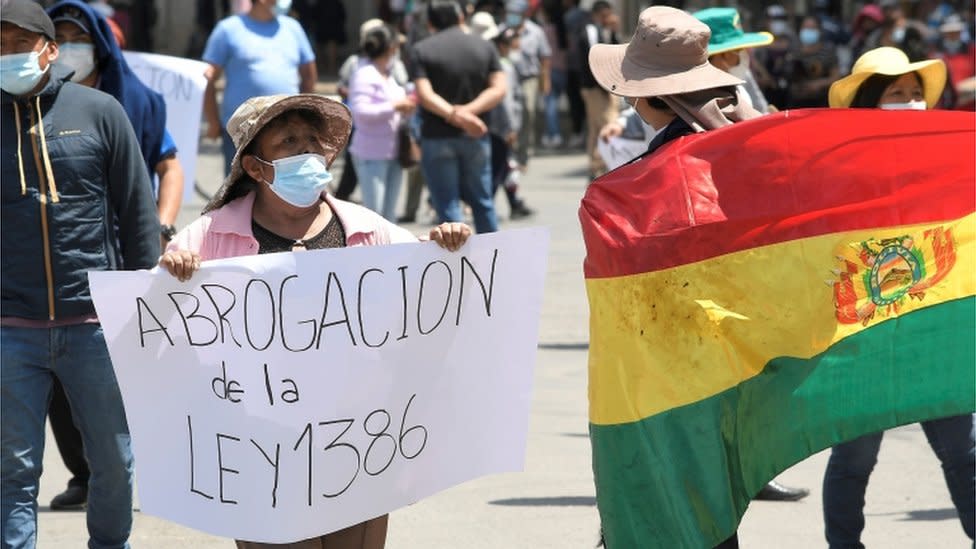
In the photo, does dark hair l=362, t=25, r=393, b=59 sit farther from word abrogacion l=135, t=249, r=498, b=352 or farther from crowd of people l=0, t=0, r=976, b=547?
word abrogacion l=135, t=249, r=498, b=352

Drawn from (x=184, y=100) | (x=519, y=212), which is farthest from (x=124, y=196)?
(x=519, y=212)

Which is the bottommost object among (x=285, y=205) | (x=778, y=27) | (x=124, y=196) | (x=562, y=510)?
(x=778, y=27)

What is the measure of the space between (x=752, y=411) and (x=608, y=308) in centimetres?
44

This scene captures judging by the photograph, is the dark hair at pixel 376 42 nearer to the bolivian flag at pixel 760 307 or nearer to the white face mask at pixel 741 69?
the white face mask at pixel 741 69

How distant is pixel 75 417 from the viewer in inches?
223

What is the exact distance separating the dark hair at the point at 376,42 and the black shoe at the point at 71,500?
670 cm

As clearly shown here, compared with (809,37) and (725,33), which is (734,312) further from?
(809,37)

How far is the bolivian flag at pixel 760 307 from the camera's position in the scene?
467 centimetres

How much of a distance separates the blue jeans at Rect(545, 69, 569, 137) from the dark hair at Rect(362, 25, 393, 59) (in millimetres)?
9092

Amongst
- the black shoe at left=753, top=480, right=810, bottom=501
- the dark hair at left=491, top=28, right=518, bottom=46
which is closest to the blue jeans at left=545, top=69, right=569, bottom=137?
the dark hair at left=491, top=28, right=518, bottom=46

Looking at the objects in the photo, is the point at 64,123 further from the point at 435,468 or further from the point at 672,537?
the point at 672,537

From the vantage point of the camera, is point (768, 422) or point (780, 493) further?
point (780, 493)

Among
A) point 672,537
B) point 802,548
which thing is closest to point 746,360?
point 672,537

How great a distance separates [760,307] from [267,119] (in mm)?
1323
